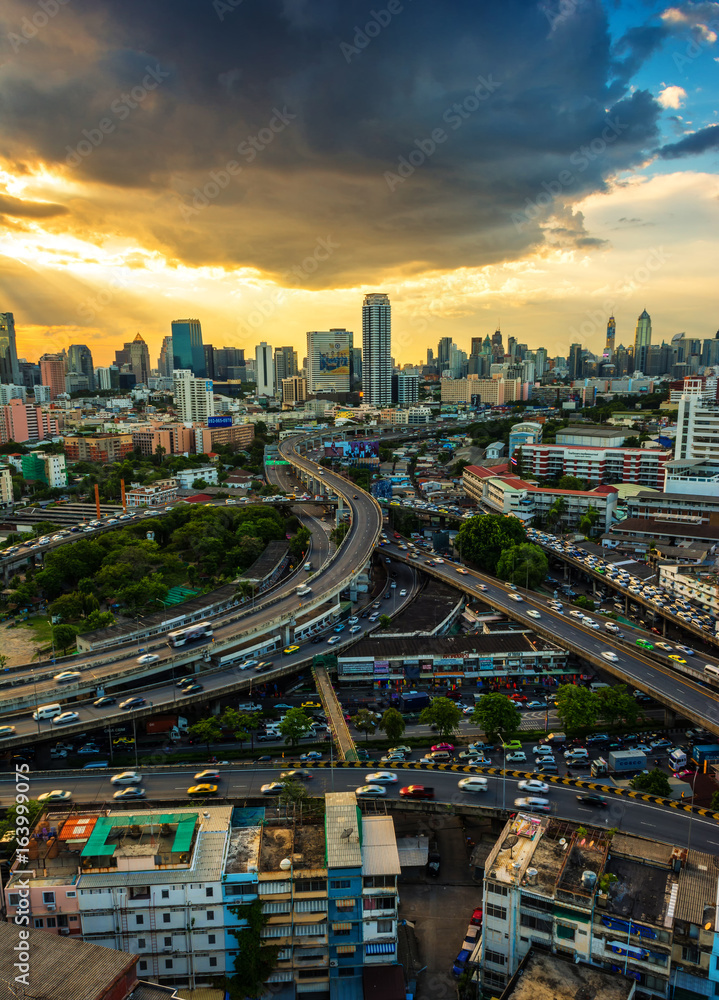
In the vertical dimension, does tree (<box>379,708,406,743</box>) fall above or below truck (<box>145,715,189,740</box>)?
above

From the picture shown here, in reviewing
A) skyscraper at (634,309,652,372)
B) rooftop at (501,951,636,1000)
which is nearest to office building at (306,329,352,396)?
skyscraper at (634,309,652,372)

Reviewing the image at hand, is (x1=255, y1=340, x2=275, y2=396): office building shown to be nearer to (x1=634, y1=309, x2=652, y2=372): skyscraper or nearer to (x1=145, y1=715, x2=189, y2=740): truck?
(x1=634, y1=309, x2=652, y2=372): skyscraper

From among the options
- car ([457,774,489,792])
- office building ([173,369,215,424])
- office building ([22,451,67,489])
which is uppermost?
office building ([173,369,215,424])

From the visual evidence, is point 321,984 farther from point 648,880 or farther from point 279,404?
point 279,404

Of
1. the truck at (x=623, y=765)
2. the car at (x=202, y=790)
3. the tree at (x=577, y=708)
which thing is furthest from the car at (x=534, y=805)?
the car at (x=202, y=790)

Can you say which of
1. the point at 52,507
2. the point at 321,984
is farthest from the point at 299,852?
the point at 52,507

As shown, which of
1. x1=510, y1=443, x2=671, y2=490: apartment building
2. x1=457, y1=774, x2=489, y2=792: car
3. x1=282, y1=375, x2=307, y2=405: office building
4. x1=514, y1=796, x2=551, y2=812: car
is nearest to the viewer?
x1=514, y1=796, x2=551, y2=812: car

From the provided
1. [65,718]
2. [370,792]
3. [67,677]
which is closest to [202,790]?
[370,792]
